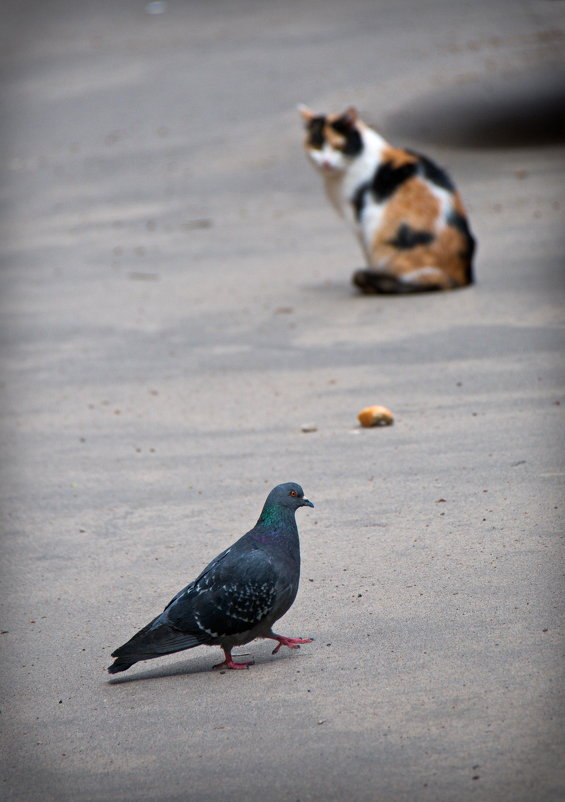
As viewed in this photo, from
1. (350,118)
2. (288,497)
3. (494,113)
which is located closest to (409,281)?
(350,118)

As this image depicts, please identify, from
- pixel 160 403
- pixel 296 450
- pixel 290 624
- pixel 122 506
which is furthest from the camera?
pixel 160 403

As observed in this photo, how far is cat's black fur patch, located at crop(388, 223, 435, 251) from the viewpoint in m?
9.18

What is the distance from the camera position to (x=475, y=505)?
4.83m

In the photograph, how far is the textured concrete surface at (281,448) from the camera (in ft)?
10.1

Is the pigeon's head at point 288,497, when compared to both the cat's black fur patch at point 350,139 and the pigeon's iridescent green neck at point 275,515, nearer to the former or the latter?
the pigeon's iridescent green neck at point 275,515

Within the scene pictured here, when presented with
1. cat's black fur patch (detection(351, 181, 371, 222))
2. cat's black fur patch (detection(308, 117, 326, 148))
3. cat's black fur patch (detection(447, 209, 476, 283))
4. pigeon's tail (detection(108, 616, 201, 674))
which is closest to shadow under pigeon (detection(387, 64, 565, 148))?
cat's black fur patch (detection(308, 117, 326, 148))

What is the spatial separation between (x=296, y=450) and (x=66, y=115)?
12.4 metres

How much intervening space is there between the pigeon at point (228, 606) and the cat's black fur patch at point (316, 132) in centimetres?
668

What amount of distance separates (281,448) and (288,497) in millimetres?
2222

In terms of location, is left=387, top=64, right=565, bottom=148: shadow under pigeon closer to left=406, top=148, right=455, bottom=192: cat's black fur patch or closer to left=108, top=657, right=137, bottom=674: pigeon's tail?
left=406, top=148, right=455, bottom=192: cat's black fur patch

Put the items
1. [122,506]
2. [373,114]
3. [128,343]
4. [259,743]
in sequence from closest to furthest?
[259,743] < [122,506] < [128,343] < [373,114]

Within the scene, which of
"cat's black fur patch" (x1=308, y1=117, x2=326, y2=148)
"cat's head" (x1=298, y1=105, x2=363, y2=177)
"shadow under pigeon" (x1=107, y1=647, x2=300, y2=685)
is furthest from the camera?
"cat's black fur patch" (x1=308, y1=117, x2=326, y2=148)

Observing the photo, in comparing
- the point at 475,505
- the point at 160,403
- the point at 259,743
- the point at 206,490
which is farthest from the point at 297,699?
the point at 160,403

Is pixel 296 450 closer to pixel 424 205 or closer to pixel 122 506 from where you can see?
pixel 122 506
